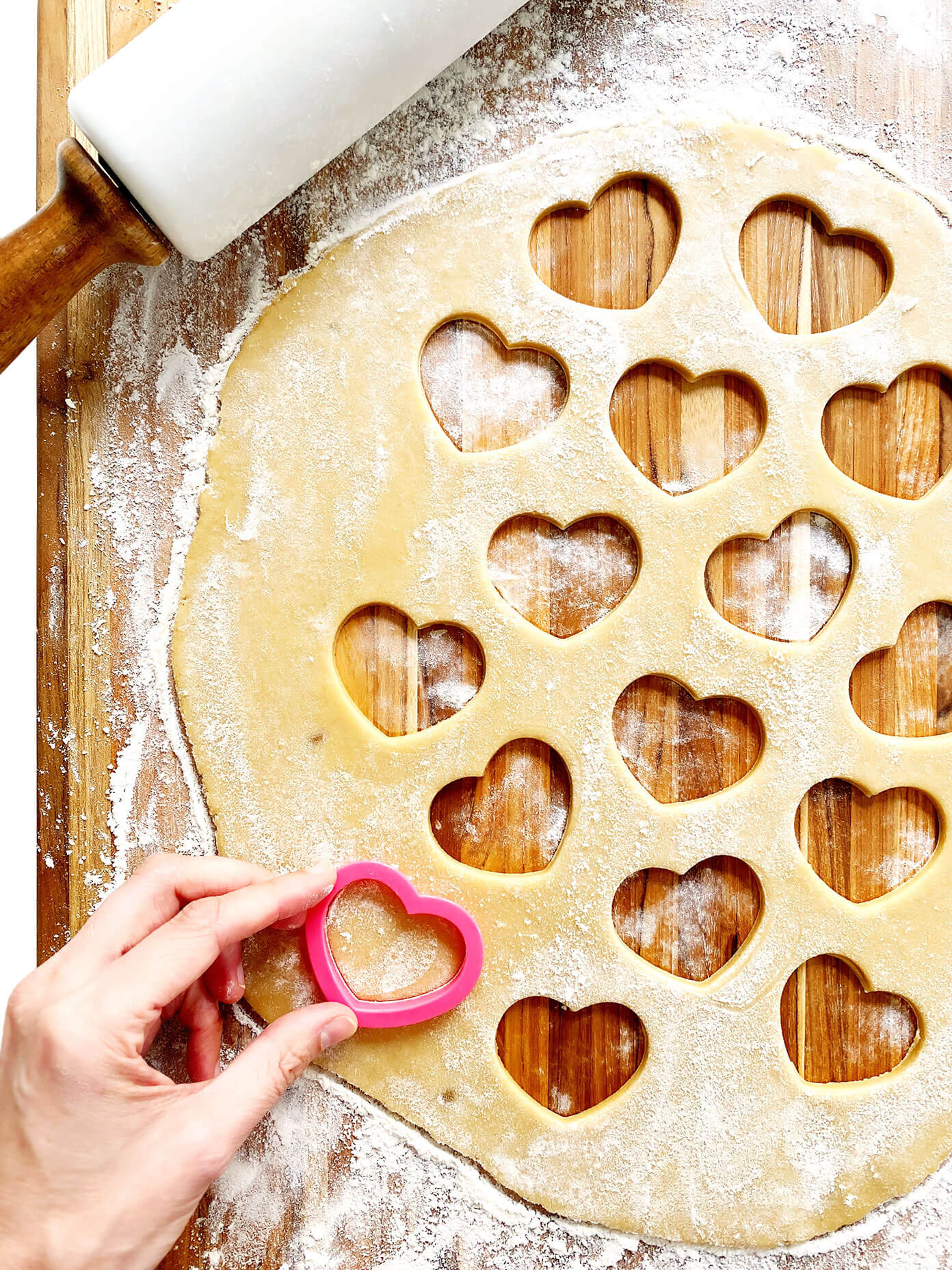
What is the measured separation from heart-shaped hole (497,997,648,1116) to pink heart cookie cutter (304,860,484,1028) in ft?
0.23

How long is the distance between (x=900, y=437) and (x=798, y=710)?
26 centimetres

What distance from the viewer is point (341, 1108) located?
2.56 feet

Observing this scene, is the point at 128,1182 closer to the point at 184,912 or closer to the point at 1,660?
the point at 184,912

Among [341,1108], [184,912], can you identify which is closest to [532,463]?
[184,912]

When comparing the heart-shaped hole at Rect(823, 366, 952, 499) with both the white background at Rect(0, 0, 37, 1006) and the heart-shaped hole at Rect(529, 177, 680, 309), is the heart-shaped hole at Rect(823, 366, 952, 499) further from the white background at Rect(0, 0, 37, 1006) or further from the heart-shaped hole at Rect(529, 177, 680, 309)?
the white background at Rect(0, 0, 37, 1006)

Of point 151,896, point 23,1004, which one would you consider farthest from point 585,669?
point 23,1004

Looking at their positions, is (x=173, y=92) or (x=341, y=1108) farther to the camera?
(x=341, y=1108)

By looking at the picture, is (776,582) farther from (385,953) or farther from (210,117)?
(210,117)

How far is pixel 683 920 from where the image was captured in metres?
0.79

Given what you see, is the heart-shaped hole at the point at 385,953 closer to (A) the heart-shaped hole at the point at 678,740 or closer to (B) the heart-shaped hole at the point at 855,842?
(A) the heart-shaped hole at the point at 678,740

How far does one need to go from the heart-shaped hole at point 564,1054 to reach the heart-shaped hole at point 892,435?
20.3 inches

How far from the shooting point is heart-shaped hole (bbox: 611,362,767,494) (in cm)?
80

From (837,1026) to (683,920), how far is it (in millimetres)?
162

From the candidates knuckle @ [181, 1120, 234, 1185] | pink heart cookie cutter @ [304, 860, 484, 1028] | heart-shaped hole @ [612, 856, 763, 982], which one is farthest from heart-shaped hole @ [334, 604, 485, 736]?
knuckle @ [181, 1120, 234, 1185]
